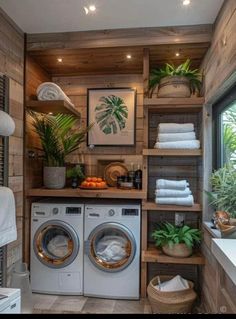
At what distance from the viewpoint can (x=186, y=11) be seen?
2.37 metres

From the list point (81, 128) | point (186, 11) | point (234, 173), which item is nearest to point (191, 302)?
point (234, 173)

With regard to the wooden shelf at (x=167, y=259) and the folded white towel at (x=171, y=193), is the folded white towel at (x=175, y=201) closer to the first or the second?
the folded white towel at (x=171, y=193)

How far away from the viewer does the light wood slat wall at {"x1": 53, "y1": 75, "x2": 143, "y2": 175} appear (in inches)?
134

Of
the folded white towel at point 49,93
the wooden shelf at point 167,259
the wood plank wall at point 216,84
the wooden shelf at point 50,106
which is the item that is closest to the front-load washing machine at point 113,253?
the wooden shelf at point 167,259

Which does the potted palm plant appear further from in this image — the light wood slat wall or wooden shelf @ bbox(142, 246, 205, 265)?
wooden shelf @ bbox(142, 246, 205, 265)

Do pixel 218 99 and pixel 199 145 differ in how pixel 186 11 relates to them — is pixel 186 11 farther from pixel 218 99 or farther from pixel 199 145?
pixel 199 145

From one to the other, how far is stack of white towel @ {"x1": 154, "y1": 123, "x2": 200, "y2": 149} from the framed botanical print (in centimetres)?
61

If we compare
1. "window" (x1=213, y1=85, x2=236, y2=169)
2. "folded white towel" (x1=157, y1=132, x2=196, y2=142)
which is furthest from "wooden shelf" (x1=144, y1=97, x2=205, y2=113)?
"folded white towel" (x1=157, y1=132, x2=196, y2=142)

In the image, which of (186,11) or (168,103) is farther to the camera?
(168,103)

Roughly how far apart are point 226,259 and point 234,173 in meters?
0.71

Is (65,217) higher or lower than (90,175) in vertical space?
lower

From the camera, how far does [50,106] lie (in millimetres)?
2902

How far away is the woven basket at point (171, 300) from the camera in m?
2.40

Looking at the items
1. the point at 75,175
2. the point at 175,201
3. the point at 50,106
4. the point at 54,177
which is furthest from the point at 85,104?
the point at 175,201
